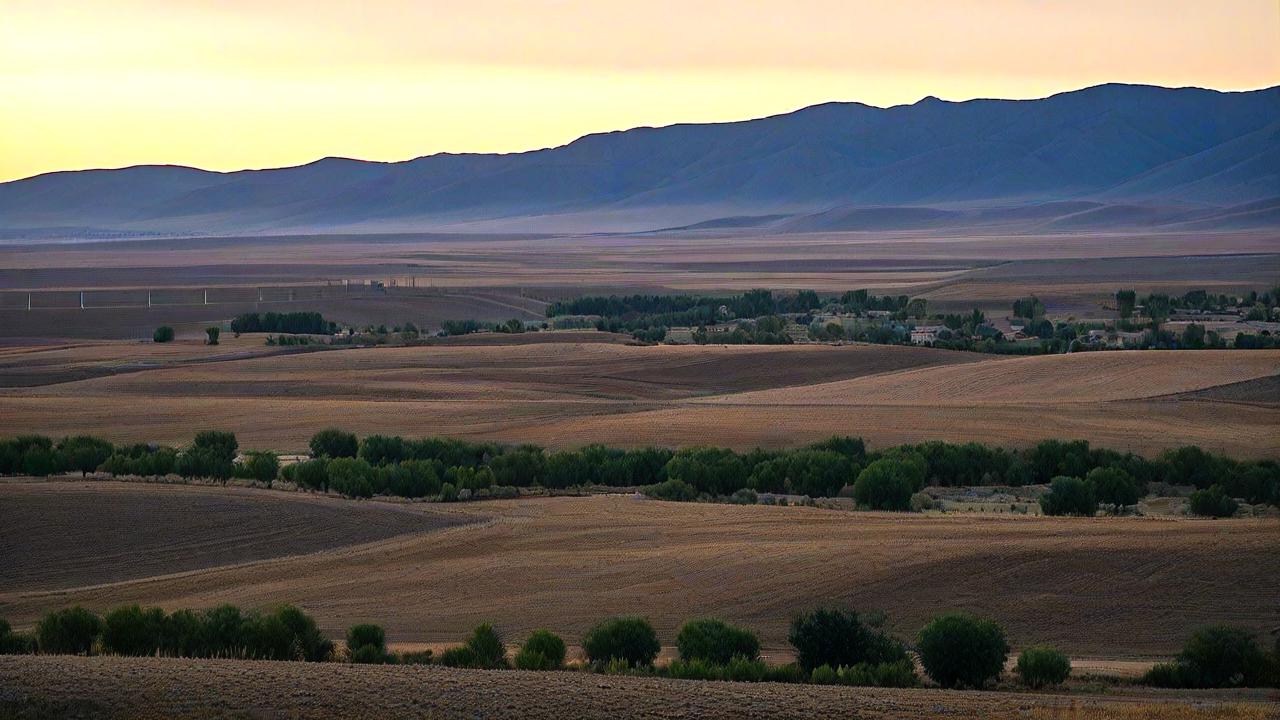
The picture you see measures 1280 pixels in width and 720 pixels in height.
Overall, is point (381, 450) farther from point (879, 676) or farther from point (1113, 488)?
point (879, 676)

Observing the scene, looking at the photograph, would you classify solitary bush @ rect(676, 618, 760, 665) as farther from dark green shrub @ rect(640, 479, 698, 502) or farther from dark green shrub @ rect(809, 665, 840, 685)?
dark green shrub @ rect(640, 479, 698, 502)

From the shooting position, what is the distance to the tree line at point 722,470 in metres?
33.4

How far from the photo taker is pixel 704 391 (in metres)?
57.1

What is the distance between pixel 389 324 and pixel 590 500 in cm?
5655

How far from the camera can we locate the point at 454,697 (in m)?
15.6

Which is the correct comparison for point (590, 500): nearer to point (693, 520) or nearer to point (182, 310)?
point (693, 520)

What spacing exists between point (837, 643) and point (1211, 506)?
47.8 ft

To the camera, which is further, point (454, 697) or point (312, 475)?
point (312, 475)

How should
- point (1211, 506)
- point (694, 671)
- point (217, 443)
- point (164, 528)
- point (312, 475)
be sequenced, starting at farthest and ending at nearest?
1. point (217, 443)
2. point (312, 475)
3. point (1211, 506)
4. point (164, 528)
5. point (694, 671)

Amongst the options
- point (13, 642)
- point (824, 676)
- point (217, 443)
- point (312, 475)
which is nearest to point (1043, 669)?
point (824, 676)

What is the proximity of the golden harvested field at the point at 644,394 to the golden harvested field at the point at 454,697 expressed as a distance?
2557 cm

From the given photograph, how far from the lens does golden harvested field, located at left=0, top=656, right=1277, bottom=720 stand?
15.1 meters

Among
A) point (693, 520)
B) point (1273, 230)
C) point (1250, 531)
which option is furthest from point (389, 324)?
point (1273, 230)

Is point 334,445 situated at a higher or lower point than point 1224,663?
lower
